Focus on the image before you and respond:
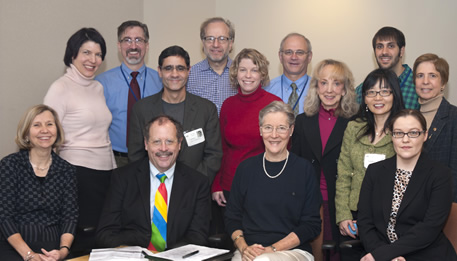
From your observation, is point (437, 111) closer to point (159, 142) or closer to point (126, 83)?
point (159, 142)

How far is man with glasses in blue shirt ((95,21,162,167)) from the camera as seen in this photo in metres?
4.31

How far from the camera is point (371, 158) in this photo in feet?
11.2

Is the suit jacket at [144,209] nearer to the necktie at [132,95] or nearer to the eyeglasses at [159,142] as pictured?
the eyeglasses at [159,142]

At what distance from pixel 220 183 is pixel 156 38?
2.64 m

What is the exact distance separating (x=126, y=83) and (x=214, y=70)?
0.80 m

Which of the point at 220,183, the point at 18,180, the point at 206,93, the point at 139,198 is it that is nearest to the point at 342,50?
the point at 206,93

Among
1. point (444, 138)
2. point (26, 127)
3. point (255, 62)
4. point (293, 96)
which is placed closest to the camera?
point (26, 127)

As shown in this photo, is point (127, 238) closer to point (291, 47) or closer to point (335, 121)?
point (335, 121)

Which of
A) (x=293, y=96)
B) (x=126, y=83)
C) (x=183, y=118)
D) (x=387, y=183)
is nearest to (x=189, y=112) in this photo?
(x=183, y=118)

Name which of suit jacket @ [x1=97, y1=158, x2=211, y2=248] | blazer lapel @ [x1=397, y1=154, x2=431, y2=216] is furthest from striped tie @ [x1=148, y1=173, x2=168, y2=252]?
blazer lapel @ [x1=397, y1=154, x2=431, y2=216]

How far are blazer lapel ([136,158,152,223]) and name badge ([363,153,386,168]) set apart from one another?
148 centimetres

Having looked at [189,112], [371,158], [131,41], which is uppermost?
[131,41]

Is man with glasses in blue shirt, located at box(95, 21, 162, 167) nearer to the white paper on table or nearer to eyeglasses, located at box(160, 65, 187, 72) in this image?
eyeglasses, located at box(160, 65, 187, 72)

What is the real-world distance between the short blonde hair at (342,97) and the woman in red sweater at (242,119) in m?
0.35
